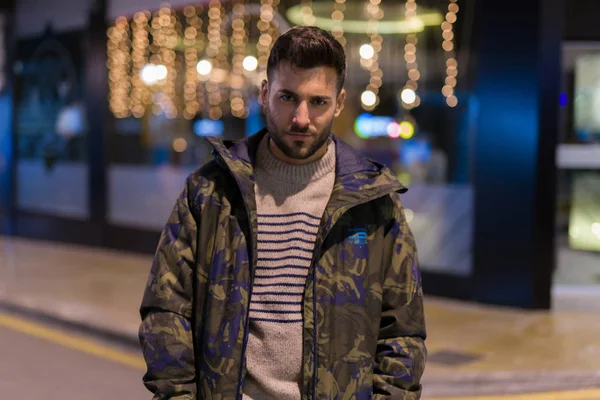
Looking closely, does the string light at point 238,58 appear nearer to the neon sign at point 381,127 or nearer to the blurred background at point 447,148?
the blurred background at point 447,148

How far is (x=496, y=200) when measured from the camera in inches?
355

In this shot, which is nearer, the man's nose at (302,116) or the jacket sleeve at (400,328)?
the man's nose at (302,116)

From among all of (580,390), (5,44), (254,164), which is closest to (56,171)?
(5,44)

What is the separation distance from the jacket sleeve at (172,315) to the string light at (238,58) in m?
9.76

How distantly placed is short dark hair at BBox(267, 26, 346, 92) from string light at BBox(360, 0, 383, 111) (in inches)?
310

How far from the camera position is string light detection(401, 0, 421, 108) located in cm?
984

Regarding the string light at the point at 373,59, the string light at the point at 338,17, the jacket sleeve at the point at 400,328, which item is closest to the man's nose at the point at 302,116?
the jacket sleeve at the point at 400,328

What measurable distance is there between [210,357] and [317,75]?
79 centimetres

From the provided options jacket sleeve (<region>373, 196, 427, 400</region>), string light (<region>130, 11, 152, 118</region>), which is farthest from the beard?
string light (<region>130, 11, 152, 118</region>)

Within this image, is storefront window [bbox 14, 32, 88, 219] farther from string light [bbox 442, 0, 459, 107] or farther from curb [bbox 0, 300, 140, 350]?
string light [bbox 442, 0, 459, 107]

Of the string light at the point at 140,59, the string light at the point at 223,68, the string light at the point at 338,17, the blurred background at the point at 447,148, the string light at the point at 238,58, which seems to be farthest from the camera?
the string light at the point at 140,59

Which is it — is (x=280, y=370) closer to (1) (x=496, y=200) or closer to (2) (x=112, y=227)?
(1) (x=496, y=200)

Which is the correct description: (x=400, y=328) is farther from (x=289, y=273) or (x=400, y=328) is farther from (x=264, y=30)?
(x=264, y=30)

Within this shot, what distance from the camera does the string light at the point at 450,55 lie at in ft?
31.1
